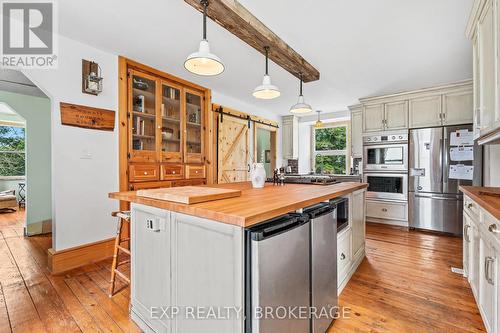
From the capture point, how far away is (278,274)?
3.69ft

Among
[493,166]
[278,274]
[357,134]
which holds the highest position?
[357,134]

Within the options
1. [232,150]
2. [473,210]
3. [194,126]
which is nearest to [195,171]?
[194,126]

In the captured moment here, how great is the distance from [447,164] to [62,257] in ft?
17.4

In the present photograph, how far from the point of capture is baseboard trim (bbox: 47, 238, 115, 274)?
246 cm

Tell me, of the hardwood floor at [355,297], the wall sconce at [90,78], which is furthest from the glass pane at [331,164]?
the wall sconce at [90,78]

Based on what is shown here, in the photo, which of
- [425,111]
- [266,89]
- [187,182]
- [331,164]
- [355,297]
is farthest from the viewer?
[331,164]

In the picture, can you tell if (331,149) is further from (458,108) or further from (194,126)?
(194,126)

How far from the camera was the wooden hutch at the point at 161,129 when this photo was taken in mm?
3049

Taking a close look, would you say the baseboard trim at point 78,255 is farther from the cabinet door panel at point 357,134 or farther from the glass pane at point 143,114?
the cabinet door panel at point 357,134

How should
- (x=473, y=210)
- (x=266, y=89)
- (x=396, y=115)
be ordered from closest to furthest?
(x=473, y=210)
(x=266, y=89)
(x=396, y=115)

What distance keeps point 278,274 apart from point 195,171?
299 cm

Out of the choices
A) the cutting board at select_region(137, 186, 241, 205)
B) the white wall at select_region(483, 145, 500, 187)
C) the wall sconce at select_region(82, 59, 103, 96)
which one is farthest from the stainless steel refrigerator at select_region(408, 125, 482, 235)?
the wall sconce at select_region(82, 59, 103, 96)

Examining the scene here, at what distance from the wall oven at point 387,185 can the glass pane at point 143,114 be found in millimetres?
3864

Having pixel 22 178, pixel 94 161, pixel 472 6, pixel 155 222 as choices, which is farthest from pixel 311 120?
pixel 22 178
